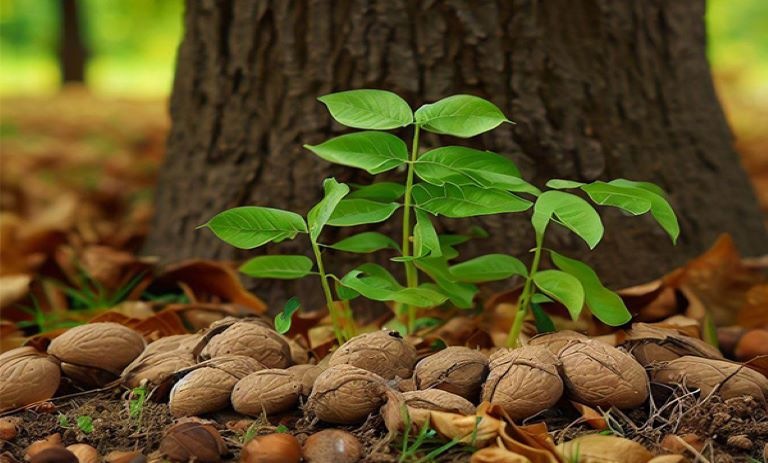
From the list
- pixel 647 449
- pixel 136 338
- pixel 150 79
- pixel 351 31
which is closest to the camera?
pixel 647 449

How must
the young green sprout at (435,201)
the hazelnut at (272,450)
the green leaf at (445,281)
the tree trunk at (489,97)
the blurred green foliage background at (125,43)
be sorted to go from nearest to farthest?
the hazelnut at (272,450) → the young green sprout at (435,201) → the green leaf at (445,281) → the tree trunk at (489,97) → the blurred green foliage background at (125,43)

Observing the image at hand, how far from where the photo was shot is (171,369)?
1.48 meters

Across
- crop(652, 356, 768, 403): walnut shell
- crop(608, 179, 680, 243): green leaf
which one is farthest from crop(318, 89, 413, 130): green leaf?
crop(652, 356, 768, 403): walnut shell

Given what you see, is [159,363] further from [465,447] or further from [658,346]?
[658,346]

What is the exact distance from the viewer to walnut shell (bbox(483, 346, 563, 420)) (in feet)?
4.34

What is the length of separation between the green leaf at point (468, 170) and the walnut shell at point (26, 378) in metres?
0.68

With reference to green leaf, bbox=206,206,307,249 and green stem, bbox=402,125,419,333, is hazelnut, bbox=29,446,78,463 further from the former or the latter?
green stem, bbox=402,125,419,333

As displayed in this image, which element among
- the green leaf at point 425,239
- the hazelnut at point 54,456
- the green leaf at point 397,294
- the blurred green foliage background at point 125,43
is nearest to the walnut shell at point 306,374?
the green leaf at point 397,294

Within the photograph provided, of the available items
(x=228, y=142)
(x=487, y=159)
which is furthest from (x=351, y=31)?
(x=487, y=159)

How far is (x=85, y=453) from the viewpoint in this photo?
4.19ft

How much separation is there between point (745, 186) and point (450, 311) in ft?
3.39

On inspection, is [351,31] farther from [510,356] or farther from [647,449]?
[647,449]

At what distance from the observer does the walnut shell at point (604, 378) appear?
1.35m

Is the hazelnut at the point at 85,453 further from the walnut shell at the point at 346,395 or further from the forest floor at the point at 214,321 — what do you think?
the walnut shell at the point at 346,395
